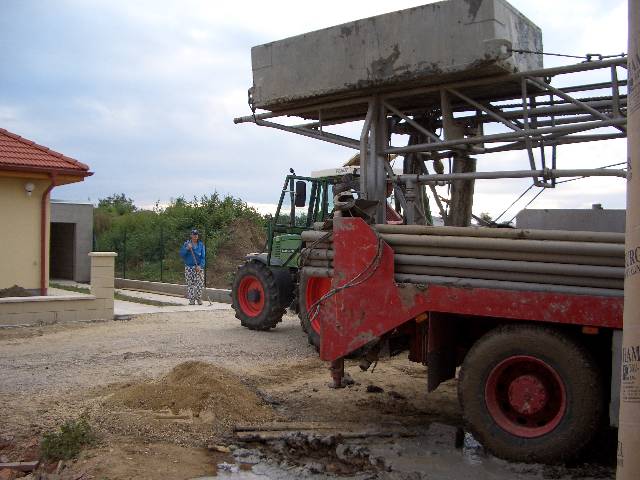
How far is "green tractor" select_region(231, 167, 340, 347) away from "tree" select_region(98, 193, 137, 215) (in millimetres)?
22677

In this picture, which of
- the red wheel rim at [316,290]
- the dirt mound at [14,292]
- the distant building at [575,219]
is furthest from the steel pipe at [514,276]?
the dirt mound at [14,292]

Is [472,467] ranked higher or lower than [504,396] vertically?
lower

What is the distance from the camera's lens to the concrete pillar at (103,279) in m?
13.6

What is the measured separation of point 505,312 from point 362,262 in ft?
4.07

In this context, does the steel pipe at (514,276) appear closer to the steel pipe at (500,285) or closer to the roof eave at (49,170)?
the steel pipe at (500,285)

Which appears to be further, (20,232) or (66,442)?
(20,232)

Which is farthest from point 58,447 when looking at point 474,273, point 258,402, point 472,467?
point 474,273

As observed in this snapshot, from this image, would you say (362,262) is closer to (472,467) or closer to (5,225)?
(472,467)

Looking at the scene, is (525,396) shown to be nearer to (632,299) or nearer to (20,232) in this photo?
(632,299)

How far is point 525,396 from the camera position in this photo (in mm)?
4945

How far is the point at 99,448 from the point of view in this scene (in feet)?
17.1

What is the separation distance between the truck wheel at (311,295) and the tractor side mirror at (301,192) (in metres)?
2.52

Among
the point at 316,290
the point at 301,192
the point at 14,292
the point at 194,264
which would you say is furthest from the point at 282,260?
the point at 14,292

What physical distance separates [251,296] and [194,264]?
478 centimetres
